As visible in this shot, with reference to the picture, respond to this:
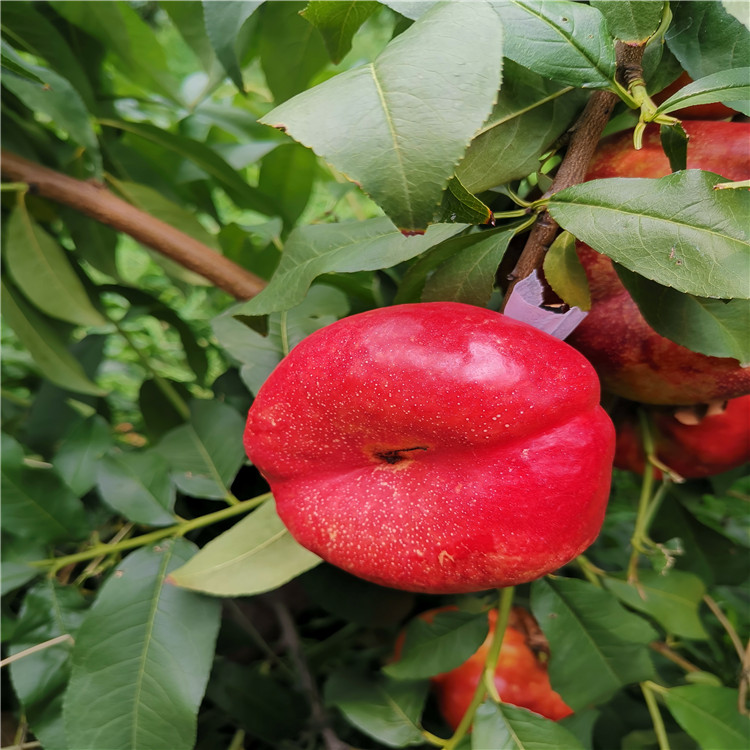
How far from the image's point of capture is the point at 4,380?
850mm

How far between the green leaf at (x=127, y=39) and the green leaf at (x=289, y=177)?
12 centimetres

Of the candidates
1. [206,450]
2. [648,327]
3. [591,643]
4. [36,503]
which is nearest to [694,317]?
[648,327]

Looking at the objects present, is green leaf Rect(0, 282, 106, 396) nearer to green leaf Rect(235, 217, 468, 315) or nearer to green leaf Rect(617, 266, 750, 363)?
green leaf Rect(235, 217, 468, 315)

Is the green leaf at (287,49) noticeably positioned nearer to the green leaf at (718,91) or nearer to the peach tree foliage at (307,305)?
the peach tree foliage at (307,305)

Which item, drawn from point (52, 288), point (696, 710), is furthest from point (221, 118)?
point (696, 710)

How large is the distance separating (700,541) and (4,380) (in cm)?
80

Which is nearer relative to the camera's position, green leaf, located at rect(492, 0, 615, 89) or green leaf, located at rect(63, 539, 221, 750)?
green leaf, located at rect(492, 0, 615, 89)

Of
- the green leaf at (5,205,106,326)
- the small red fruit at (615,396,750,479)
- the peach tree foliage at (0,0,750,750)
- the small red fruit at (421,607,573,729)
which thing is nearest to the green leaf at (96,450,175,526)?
the peach tree foliage at (0,0,750,750)

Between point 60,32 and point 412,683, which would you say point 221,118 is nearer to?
point 60,32

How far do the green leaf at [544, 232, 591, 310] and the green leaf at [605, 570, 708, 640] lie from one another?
0.28 metres

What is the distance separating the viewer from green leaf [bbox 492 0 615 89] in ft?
1.04

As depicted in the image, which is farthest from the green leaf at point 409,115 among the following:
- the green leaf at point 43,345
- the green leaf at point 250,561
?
the green leaf at point 43,345

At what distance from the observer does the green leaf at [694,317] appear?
1.12ft

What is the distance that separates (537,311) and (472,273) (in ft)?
0.13
